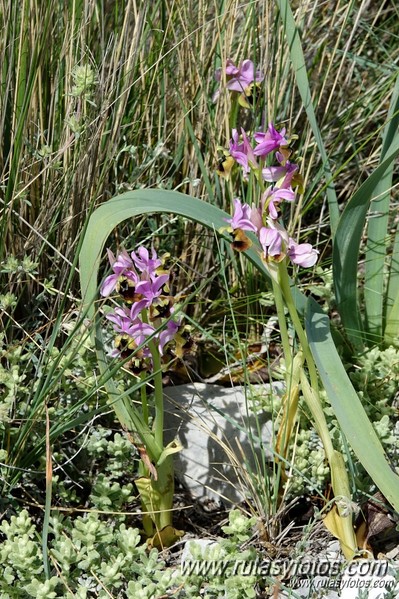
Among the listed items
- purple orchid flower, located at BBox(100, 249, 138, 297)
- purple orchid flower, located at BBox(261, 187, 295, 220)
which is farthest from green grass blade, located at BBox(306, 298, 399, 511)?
purple orchid flower, located at BBox(100, 249, 138, 297)

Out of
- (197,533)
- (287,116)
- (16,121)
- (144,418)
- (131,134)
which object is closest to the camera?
(144,418)

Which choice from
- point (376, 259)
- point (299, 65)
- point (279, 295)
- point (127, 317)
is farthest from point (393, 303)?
point (127, 317)

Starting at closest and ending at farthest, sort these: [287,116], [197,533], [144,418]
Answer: [144,418] → [197,533] → [287,116]

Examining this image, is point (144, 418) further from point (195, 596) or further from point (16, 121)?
point (16, 121)

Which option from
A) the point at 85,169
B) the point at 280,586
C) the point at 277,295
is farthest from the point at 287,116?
the point at 280,586

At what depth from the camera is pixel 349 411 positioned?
4.26 ft

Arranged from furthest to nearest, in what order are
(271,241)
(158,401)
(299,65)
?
(299,65) < (158,401) < (271,241)

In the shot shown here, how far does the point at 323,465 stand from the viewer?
1429 mm

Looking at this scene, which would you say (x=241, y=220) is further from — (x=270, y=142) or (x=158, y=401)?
A: (x=158, y=401)

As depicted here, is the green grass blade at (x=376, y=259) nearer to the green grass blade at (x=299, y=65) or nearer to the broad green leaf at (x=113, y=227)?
the green grass blade at (x=299, y=65)

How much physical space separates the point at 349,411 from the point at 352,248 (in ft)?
1.11

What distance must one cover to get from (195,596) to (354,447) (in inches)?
13.9

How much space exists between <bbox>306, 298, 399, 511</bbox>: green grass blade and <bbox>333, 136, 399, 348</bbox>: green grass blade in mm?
138

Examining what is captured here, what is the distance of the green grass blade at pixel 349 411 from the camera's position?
1234mm
